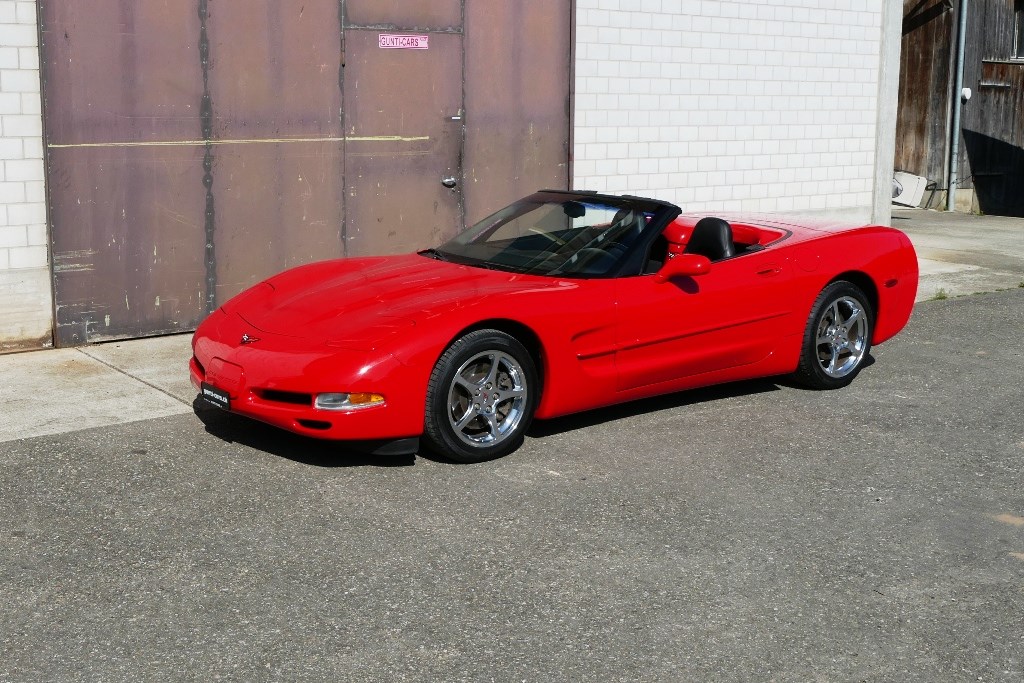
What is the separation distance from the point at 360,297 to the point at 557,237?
4.40ft

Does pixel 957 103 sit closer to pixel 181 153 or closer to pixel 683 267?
pixel 181 153

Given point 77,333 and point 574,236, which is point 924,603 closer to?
point 574,236

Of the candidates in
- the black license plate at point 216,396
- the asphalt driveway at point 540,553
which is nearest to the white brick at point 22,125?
the asphalt driveway at point 540,553

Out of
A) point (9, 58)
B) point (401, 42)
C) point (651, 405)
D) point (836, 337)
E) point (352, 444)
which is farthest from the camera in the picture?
point (401, 42)

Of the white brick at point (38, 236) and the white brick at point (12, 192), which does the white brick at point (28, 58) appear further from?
the white brick at point (38, 236)

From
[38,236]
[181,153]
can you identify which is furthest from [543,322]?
[38,236]

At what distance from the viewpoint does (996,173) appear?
21.8 meters

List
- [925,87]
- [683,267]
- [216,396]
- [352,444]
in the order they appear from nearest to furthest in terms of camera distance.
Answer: [352,444]
[216,396]
[683,267]
[925,87]

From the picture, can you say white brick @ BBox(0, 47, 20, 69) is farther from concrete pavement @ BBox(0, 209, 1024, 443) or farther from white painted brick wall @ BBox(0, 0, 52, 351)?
concrete pavement @ BBox(0, 209, 1024, 443)

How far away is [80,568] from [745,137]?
9.90m

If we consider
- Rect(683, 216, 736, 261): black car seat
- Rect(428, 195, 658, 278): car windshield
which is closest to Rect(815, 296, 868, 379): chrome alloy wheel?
Rect(683, 216, 736, 261): black car seat

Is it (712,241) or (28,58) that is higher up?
(28,58)

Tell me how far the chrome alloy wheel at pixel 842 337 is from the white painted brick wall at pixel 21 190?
5.31 meters

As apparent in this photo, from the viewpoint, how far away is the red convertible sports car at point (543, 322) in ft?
19.8
